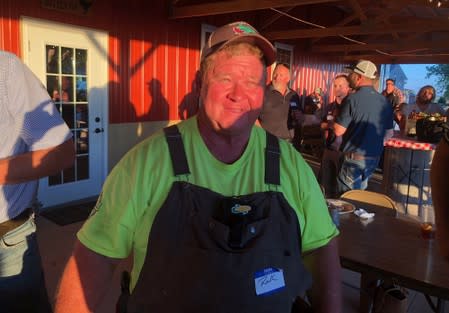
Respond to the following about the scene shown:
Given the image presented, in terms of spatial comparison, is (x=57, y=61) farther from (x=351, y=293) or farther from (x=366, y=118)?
(x=351, y=293)

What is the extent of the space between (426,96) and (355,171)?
2763mm

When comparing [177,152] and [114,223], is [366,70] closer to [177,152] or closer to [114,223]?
[177,152]

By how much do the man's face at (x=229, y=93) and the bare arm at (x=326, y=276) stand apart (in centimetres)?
49

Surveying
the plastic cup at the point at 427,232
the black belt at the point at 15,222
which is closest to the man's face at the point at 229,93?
the black belt at the point at 15,222

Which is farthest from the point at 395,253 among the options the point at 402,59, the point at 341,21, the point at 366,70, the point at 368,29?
the point at 402,59

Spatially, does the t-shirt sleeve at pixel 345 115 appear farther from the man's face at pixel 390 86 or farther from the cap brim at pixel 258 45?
the man's face at pixel 390 86

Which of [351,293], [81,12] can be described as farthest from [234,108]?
[81,12]

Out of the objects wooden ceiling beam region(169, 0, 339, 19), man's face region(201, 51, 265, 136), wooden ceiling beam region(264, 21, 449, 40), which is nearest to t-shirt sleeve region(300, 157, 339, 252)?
man's face region(201, 51, 265, 136)

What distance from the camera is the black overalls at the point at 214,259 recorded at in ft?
3.50

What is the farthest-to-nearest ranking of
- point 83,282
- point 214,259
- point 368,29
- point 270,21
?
point 270,21 → point 368,29 → point 83,282 → point 214,259

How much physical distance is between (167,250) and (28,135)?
76 cm

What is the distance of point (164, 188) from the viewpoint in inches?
45.8

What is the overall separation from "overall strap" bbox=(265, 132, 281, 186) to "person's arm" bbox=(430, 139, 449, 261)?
492mm

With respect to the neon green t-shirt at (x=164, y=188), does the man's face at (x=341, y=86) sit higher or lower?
higher
